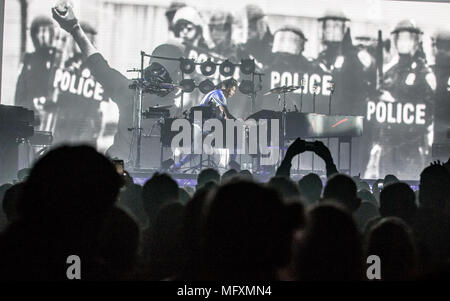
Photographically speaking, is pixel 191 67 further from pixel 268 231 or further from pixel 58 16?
pixel 268 231

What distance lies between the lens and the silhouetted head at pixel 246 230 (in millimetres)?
1381

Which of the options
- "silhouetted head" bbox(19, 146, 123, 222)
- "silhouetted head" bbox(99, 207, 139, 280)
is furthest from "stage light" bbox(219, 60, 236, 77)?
"silhouetted head" bbox(19, 146, 123, 222)

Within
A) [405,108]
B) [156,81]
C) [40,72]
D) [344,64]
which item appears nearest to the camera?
[156,81]

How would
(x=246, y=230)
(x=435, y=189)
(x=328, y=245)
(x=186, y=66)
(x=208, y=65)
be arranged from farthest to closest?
1. (x=208, y=65)
2. (x=186, y=66)
3. (x=435, y=189)
4. (x=328, y=245)
5. (x=246, y=230)

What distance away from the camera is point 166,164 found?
31.5 ft

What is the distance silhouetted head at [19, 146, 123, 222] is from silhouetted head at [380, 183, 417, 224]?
6.08 feet

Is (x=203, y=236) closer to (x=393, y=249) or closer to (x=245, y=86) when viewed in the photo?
(x=393, y=249)

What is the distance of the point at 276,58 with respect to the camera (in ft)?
44.8

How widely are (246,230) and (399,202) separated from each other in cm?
178

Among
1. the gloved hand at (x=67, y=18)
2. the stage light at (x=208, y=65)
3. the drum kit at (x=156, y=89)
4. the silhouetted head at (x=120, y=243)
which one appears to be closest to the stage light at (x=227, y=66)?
the stage light at (x=208, y=65)

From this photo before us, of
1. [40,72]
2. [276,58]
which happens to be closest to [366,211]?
[276,58]

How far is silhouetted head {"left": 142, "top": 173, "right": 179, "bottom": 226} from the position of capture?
10.4 ft
